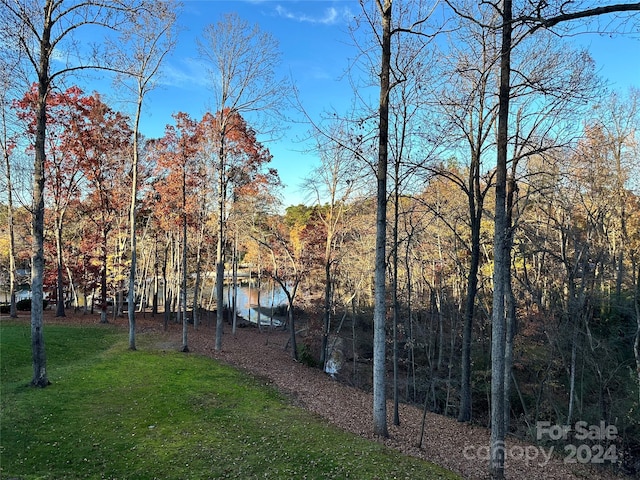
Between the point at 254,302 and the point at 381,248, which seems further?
the point at 254,302

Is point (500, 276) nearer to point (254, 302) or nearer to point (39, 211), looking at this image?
point (39, 211)

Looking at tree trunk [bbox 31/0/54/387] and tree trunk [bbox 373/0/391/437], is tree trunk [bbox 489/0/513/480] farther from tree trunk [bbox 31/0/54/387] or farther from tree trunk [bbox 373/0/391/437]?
tree trunk [bbox 31/0/54/387]

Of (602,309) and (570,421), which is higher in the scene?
(602,309)

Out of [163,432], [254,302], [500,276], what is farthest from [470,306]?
[254,302]

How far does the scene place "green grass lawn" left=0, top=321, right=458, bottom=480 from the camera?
511 cm

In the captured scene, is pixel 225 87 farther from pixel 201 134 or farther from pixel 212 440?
pixel 212 440

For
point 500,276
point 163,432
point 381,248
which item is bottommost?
point 163,432

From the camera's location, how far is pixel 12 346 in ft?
37.4

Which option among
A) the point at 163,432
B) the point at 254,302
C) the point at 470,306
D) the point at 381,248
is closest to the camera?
the point at 163,432

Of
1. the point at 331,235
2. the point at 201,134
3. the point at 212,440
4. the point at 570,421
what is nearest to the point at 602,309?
the point at 570,421

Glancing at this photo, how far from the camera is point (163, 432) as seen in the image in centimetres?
630

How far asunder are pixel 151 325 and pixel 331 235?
12.7 meters

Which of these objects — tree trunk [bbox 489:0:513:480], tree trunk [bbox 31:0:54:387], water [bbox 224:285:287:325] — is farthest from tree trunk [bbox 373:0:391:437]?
water [bbox 224:285:287:325]

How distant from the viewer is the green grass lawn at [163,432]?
16.8 ft
